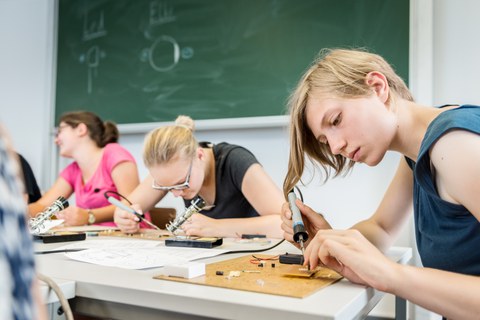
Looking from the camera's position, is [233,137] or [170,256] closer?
[170,256]

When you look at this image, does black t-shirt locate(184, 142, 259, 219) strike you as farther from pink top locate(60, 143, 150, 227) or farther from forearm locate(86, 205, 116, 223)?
pink top locate(60, 143, 150, 227)

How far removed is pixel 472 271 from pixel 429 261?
95mm

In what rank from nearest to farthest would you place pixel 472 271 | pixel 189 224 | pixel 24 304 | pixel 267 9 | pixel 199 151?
1. pixel 24 304
2. pixel 472 271
3. pixel 189 224
4. pixel 199 151
5. pixel 267 9

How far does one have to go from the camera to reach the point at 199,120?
8.76 ft

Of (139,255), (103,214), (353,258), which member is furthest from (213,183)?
(353,258)

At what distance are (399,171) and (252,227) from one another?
0.58 m

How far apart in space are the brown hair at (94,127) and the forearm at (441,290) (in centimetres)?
216

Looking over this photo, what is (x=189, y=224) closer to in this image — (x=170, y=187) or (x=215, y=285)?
(x=170, y=187)

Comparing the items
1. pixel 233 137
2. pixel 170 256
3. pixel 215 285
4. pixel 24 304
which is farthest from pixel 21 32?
pixel 24 304

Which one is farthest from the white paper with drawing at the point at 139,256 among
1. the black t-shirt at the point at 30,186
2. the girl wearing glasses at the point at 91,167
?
the black t-shirt at the point at 30,186

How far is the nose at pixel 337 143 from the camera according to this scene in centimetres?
96

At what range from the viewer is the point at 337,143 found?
96 centimetres

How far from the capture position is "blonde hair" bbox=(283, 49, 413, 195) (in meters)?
0.93

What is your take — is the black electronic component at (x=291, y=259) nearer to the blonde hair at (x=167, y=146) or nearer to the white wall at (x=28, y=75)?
the blonde hair at (x=167, y=146)
